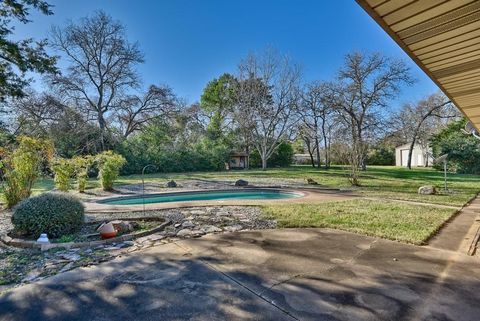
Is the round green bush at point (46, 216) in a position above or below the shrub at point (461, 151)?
below

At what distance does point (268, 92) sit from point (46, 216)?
24.4 m

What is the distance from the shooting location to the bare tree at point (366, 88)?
2309 centimetres

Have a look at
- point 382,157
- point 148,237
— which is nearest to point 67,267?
point 148,237

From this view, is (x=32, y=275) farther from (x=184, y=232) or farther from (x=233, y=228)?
(x=233, y=228)

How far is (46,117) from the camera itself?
66.6 ft

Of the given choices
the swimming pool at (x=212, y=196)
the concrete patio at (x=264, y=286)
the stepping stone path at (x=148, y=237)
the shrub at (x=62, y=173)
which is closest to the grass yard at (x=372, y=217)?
the stepping stone path at (x=148, y=237)

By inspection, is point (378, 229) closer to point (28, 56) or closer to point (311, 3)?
point (311, 3)

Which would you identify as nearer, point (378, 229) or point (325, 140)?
point (378, 229)

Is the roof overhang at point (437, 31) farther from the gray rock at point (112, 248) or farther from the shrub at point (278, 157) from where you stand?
the shrub at point (278, 157)

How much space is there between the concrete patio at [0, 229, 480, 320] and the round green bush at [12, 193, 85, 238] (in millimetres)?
1895

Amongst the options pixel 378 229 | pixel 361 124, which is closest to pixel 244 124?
pixel 361 124

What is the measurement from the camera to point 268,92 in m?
27.0

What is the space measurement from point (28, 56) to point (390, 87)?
24880 millimetres

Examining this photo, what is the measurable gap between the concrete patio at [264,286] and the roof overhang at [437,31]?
2467 mm
